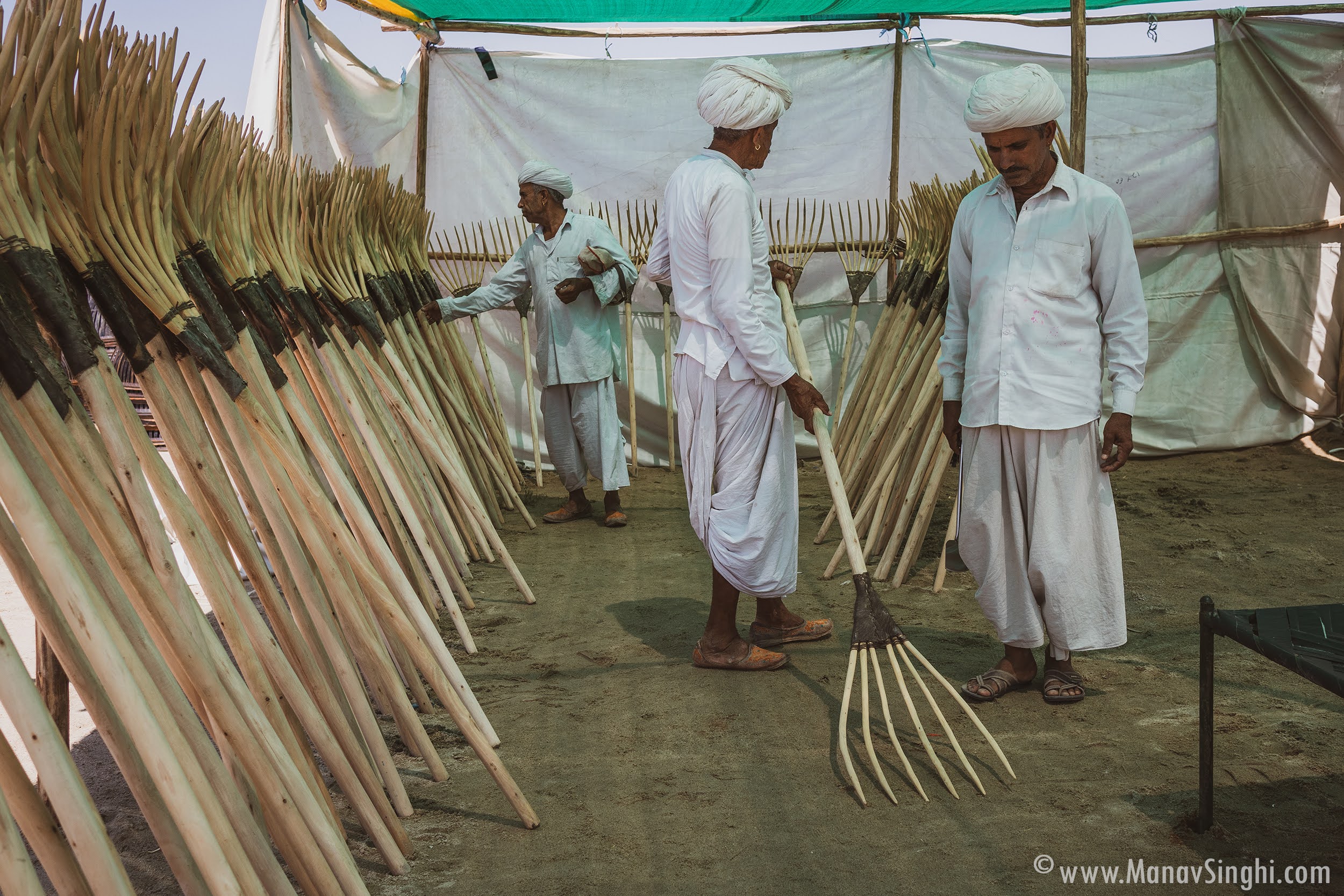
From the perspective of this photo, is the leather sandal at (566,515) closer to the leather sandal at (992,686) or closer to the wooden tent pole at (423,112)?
the wooden tent pole at (423,112)

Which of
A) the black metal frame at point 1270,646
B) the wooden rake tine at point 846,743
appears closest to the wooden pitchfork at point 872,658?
the wooden rake tine at point 846,743

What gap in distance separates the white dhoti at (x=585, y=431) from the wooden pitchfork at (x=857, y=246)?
1.47 metres

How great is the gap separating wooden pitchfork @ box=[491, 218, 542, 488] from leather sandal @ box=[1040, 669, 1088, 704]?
11.9ft

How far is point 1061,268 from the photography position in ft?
8.73

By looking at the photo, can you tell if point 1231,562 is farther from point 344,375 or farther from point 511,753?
point 344,375

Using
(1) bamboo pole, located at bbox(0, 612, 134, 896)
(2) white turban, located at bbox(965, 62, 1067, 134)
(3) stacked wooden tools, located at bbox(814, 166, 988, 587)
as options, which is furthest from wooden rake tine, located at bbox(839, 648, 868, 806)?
(3) stacked wooden tools, located at bbox(814, 166, 988, 587)

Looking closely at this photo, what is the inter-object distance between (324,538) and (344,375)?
1.13 meters

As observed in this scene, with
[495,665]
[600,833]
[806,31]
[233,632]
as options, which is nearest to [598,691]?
[495,665]

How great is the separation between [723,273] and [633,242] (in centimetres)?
385

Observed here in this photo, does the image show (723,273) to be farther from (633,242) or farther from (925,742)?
(633,242)

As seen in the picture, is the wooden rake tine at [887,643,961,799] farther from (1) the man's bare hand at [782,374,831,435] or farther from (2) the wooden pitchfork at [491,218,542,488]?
(2) the wooden pitchfork at [491,218,542,488]

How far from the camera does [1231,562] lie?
4.21m

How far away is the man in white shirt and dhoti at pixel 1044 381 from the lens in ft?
8.66

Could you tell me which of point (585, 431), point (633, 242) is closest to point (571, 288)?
point (585, 431)
